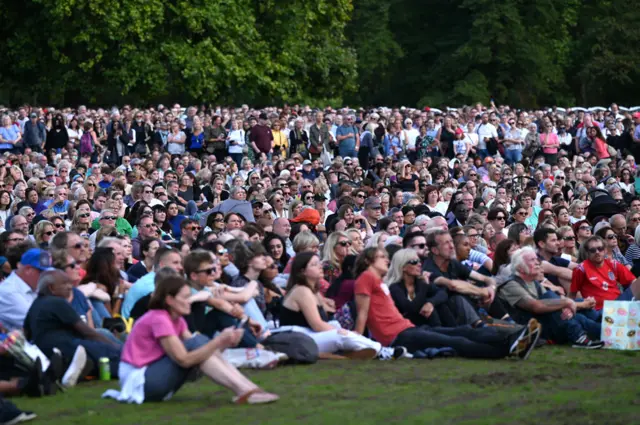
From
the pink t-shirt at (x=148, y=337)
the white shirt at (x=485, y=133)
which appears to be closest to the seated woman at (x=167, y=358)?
the pink t-shirt at (x=148, y=337)

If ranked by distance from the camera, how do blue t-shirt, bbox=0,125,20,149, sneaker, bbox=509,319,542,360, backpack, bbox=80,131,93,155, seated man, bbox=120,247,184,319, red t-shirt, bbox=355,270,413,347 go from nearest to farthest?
seated man, bbox=120,247,184,319
sneaker, bbox=509,319,542,360
red t-shirt, bbox=355,270,413,347
blue t-shirt, bbox=0,125,20,149
backpack, bbox=80,131,93,155

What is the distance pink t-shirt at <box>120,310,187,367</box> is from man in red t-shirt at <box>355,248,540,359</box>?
2909mm

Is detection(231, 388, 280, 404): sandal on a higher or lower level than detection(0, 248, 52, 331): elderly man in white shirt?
lower

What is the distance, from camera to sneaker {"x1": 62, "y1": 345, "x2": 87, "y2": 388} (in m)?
10.2

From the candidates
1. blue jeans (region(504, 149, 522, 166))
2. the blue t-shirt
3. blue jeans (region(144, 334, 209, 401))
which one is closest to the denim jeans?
blue jeans (region(144, 334, 209, 401))

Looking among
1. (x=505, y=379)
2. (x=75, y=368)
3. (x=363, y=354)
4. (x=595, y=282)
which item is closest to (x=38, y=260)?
(x=75, y=368)

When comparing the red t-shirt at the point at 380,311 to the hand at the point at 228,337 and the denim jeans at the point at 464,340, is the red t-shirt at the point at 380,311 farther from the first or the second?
the hand at the point at 228,337

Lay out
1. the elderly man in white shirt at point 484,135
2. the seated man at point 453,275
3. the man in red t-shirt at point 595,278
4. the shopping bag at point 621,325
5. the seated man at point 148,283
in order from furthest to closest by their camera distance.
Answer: the elderly man in white shirt at point 484,135, the man in red t-shirt at point 595,278, the seated man at point 453,275, the shopping bag at point 621,325, the seated man at point 148,283

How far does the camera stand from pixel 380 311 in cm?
1211

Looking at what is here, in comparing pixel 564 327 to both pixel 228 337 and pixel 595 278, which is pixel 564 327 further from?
pixel 228 337

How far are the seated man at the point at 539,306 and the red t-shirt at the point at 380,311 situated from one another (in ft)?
4.40

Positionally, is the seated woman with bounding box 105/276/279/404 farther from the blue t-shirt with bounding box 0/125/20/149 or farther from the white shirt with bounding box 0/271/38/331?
the blue t-shirt with bounding box 0/125/20/149

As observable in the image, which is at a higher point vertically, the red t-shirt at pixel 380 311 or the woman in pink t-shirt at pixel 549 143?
the woman in pink t-shirt at pixel 549 143

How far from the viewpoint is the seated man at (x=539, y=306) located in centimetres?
1287
